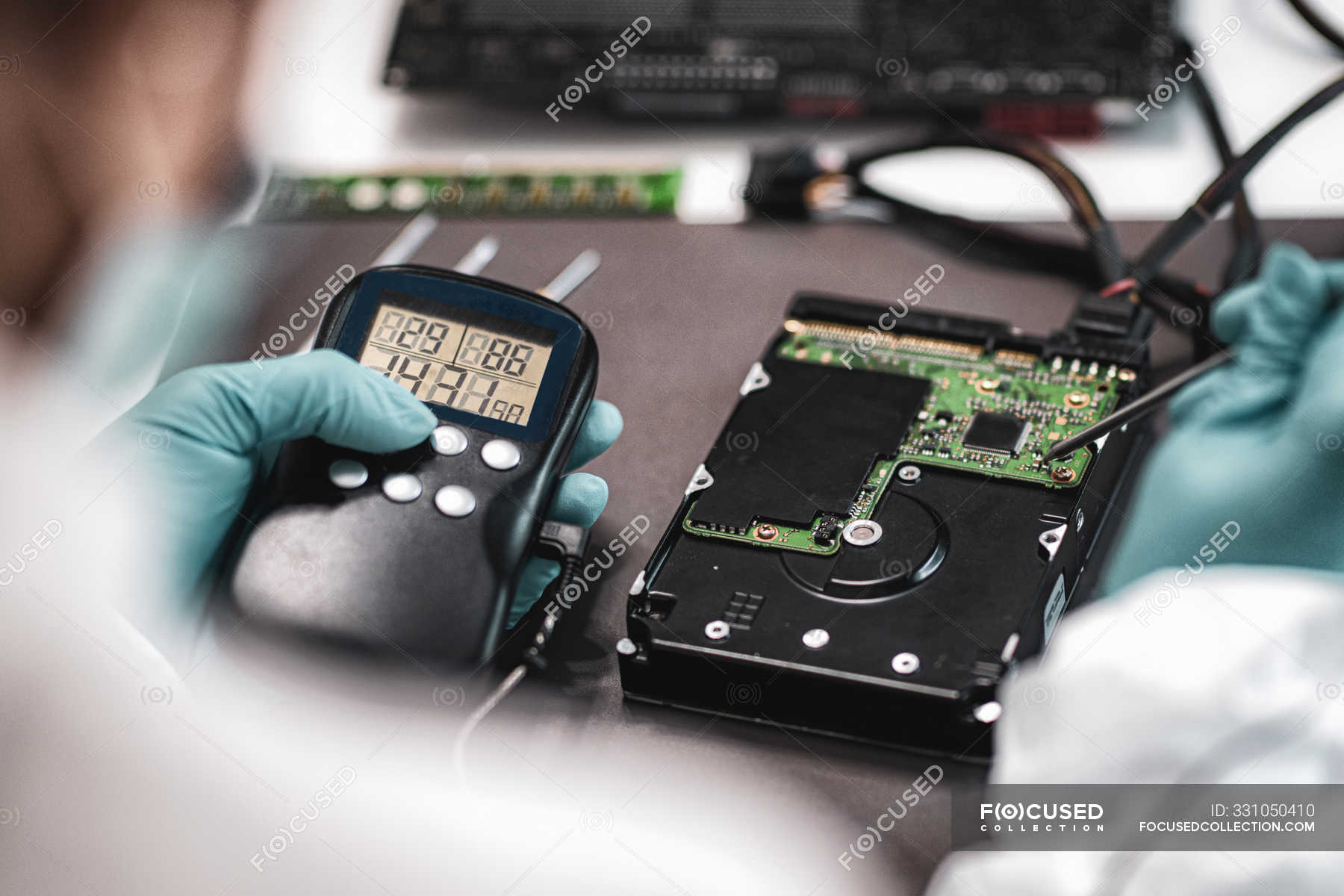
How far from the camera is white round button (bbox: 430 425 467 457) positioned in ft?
3.01

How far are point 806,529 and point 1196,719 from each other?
301 mm

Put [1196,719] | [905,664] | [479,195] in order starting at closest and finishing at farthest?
[1196,719] < [905,664] < [479,195]

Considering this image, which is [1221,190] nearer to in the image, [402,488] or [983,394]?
[983,394]

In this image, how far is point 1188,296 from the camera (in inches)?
43.4

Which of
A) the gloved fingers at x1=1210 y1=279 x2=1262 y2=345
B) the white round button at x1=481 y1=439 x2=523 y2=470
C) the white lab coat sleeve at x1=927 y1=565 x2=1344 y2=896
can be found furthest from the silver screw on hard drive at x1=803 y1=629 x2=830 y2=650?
the gloved fingers at x1=1210 y1=279 x2=1262 y2=345

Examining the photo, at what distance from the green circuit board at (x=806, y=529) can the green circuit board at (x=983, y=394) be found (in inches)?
1.8

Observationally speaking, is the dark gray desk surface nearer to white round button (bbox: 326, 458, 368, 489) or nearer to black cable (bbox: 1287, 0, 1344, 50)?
white round button (bbox: 326, 458, 368, 489)

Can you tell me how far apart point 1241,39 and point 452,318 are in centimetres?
105

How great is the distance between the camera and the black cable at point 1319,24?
1.40 m

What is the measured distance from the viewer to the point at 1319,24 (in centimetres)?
141

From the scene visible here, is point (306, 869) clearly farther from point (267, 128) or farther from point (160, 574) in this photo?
point (267, 128)

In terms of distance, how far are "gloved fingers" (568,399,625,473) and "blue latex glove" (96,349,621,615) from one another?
0.19 feet

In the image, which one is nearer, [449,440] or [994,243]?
[449,440]

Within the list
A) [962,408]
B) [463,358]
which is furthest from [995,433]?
[463,358]
